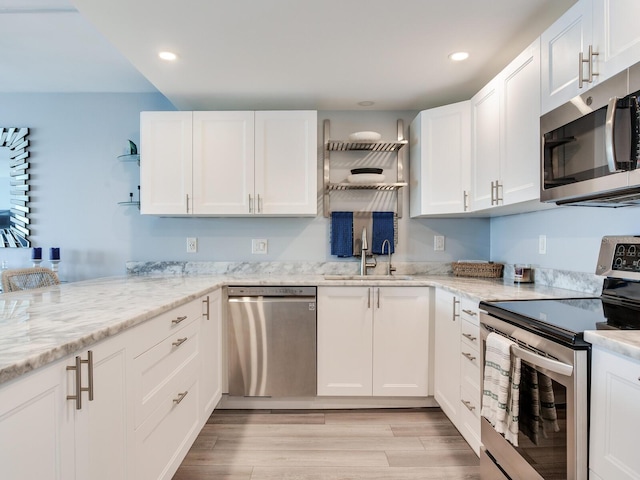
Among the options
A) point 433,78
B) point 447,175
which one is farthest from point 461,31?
point 447,175

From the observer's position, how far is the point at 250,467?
190cm

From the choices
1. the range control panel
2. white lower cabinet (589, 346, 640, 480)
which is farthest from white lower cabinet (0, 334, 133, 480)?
the range control panel

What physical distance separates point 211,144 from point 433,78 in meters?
1.66

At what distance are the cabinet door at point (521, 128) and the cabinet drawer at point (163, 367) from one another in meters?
1.85

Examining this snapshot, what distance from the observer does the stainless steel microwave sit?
117 centimetres

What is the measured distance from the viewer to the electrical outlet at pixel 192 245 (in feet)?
10.1

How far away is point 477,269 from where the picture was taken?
2.75 metres

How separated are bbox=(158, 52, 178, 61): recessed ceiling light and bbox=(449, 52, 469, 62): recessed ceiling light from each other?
1642mm

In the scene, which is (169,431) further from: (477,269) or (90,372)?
(477,269)

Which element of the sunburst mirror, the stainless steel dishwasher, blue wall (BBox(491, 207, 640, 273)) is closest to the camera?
blue wall (BBox(491, 207, 640, 273))

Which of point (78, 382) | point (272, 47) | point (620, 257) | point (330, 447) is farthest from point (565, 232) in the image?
point (78, 382)

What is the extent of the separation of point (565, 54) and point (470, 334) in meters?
1.36

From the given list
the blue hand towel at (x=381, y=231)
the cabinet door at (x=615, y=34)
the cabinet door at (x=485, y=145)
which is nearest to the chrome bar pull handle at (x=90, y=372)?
the cabinet door at (x=615, y=34)

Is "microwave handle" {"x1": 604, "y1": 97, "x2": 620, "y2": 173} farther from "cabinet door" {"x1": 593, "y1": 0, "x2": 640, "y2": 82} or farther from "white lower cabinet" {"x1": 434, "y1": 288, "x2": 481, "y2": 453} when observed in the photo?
"white lower cabinet" {"x1": 434, "y1": 288, "x2": 481, "y2": 453}
